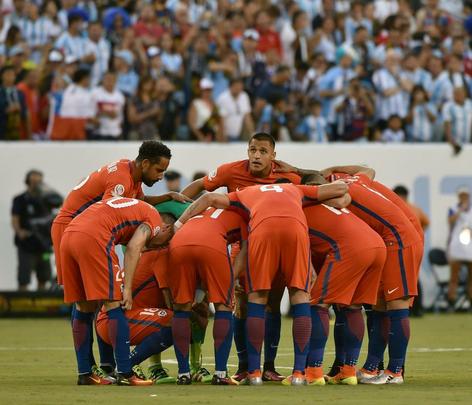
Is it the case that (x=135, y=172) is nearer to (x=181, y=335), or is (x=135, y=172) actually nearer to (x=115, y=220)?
(x=115, y=220)

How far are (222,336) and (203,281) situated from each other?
0.56 meters

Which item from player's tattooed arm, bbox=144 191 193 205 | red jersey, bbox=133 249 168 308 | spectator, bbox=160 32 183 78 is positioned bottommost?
red jersey, bbox=133 249 168 308

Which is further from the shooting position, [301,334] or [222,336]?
[222,336]

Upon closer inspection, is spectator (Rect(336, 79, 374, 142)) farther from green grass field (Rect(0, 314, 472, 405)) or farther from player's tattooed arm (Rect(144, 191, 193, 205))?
player's tattooed arm (Rect(144, 191, 193, 205))

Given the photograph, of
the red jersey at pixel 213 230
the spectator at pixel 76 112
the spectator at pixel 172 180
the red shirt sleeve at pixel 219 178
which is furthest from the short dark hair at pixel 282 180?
the spectator at pixel 76 112

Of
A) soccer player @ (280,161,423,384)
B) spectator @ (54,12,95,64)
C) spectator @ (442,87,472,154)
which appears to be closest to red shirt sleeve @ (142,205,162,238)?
soccer player @ (280,161,423,384)

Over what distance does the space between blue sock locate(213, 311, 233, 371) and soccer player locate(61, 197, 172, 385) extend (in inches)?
26.5

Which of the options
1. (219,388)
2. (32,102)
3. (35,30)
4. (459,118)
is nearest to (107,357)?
(219,388)

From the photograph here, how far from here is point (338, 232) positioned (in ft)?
37.0

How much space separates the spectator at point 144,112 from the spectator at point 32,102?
1.54 metres

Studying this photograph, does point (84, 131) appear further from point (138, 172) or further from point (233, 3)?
point (138, 172)

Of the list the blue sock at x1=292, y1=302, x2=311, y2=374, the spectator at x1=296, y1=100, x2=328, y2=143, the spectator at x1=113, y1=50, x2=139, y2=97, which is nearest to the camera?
the blue sock at x1=292, y1=302, x2=311, y2=374

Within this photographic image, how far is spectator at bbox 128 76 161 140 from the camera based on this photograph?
70.1ft

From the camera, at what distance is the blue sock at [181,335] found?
11.0 m
